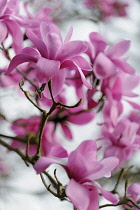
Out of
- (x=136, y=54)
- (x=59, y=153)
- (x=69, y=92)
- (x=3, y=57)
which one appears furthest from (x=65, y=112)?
(x=136, y=54)

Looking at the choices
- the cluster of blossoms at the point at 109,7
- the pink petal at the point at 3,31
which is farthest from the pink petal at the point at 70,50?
the cluster of blossoms at the point at 109,7

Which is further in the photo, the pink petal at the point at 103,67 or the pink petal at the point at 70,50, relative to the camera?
the pink petal at the point at 103,67

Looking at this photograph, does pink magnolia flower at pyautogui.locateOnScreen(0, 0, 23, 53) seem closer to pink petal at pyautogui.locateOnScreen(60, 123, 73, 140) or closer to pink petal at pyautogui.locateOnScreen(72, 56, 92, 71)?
pink petal at pyautogui.locateOnScreen(72, 56, 92, 71)

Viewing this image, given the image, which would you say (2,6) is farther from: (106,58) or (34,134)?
(34,134)

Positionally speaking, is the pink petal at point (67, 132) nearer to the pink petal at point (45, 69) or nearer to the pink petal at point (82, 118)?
the pink petal at point (82, 118)

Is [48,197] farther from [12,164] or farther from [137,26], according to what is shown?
[137,26]

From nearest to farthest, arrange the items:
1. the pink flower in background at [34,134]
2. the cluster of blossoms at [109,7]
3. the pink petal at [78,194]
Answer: the pink petal at [78,194] < the pink flower in background at [34,134] < the cluster of blossoms at [109,7]

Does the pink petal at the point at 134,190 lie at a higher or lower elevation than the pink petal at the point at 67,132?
higher

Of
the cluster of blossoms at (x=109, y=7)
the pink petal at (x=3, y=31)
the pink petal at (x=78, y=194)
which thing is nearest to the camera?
the pink petal at (x=78, y=194)
